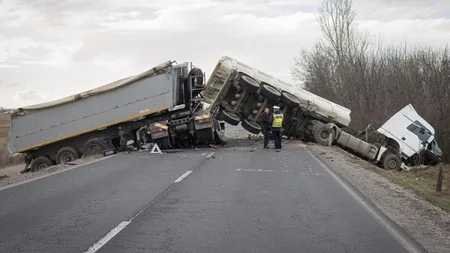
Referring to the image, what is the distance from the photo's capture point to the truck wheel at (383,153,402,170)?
2353 cm

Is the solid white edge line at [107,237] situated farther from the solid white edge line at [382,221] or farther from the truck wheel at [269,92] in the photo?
the truck wheel at [269,92]

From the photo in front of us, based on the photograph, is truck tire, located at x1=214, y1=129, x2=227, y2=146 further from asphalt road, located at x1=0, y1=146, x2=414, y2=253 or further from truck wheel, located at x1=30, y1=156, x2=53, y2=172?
asphalt road, located at x1=0, y1=146, x2=414, y2=253

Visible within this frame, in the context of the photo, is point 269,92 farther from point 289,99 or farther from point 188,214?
point 188,214

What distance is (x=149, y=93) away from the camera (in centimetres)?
2111

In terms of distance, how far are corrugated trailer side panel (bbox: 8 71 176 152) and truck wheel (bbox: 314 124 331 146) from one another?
759 cm

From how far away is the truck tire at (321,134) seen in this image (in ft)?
82.2

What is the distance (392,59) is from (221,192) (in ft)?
103

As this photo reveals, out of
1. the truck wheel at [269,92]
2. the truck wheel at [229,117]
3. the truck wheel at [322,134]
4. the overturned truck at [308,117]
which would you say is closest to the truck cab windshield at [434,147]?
the overturned truck at [308,117]

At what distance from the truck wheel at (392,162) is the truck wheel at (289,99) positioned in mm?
4654

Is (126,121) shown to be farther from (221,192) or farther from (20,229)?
(20,229)

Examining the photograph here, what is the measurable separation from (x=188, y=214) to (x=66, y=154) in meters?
14.2

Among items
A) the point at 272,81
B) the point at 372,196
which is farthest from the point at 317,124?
the point at 372,196

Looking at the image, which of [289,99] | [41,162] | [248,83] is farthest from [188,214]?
[289,99]

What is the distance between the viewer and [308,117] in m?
25.6
